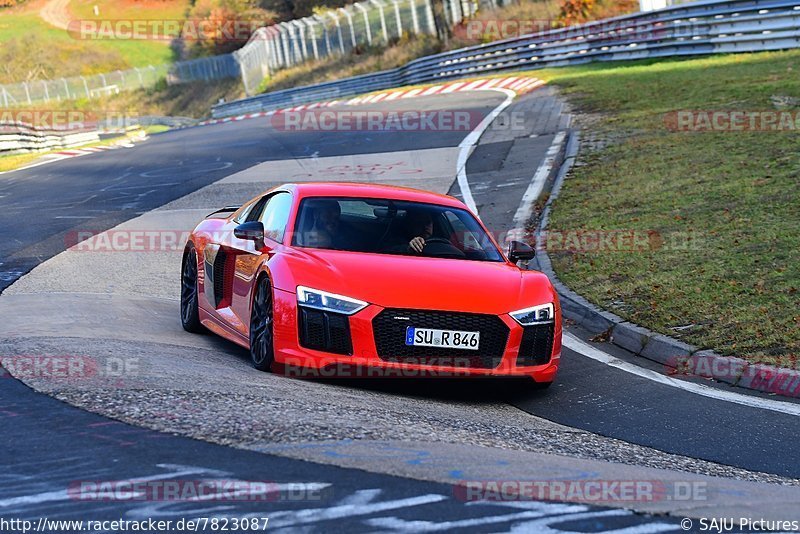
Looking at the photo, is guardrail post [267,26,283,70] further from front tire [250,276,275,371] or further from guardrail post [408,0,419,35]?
front tire [250,276,275,371]

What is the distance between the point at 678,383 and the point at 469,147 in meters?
15.7

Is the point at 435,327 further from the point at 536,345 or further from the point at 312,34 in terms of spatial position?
the point at 312,34

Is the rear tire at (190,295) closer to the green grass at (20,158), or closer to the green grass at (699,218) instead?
the green grass at (699,218)

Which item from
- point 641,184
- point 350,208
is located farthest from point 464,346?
point 641,184

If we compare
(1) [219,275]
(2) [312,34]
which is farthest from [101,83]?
(1) [219,275]

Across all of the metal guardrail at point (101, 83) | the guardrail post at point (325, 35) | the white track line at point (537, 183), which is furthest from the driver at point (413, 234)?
the metal guardrail at point (101, 83)

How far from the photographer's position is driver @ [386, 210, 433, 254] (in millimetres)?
9016

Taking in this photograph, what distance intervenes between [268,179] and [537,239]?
9122 mm

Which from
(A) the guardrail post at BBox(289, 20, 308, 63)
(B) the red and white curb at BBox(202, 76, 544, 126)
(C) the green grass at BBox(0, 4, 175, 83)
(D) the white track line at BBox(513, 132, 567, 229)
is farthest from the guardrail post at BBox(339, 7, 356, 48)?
(C) the green grass at BBox(0, 4, 175, 83)

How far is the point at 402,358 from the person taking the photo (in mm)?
7855

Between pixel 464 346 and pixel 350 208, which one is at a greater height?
pixel 350 208

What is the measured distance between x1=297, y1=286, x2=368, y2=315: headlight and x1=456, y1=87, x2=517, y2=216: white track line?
7.65 m

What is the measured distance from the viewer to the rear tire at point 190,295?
10383mm

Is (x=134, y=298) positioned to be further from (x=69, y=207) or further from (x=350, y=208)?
(x=69, y=207)
